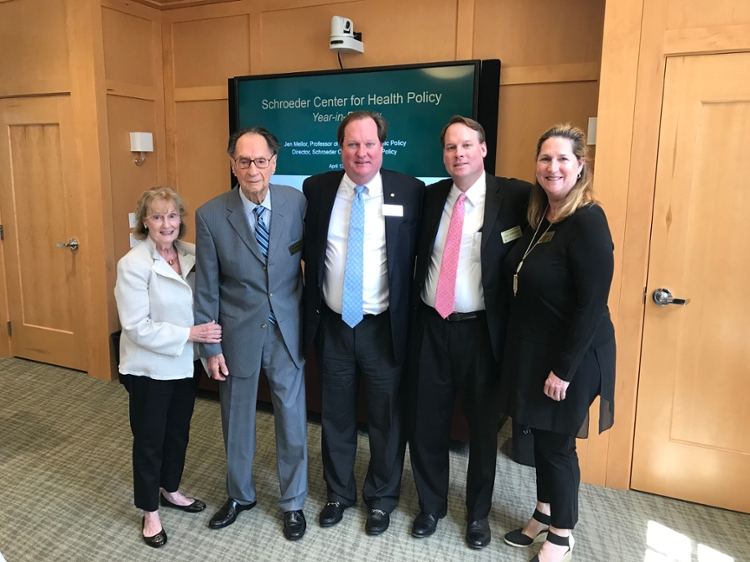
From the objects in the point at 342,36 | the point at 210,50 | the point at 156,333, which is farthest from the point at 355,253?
the point at 210,50

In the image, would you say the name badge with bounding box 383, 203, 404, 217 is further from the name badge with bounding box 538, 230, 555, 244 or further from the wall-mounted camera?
the wall-mounted camera

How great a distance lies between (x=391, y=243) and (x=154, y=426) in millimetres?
1164

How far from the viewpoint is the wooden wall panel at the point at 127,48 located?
3896mm

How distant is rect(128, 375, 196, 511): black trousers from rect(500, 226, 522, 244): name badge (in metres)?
1.36

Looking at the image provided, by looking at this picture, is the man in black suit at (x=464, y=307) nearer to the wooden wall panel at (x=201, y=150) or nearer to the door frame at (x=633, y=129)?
the door frame at (x=633, y=129)

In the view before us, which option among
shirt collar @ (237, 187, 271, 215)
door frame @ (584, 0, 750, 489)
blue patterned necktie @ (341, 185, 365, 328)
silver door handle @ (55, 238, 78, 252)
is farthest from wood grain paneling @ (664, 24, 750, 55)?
silver door handle @ (55, 238, 78, 252)

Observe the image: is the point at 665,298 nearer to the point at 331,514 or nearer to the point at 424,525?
the point at 424,525

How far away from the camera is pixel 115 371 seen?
4164mm

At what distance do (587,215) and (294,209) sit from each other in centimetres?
109

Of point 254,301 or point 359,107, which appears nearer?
point 254,301

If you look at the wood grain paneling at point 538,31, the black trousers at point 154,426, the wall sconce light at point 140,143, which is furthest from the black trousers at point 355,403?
the wall sconce light at point 140,143

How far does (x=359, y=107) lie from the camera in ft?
12.0

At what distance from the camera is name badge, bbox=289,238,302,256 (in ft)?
7.47

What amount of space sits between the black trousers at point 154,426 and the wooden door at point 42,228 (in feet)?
7.33
